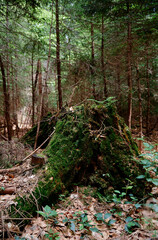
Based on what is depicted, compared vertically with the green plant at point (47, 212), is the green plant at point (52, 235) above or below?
below

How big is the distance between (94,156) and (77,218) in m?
1.40

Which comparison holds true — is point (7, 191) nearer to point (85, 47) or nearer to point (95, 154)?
point (95, 154)

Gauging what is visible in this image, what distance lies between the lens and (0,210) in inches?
85.4

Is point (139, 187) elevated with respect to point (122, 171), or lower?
lower

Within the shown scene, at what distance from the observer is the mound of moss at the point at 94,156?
3.09 m

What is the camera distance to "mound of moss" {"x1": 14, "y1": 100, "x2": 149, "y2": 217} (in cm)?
309

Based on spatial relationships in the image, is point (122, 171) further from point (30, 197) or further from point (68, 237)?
point (30, 197)

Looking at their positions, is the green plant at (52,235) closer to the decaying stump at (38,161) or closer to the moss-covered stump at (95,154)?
the moss-covered stump at (95,154)

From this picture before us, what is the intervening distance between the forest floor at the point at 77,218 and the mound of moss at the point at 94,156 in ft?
0.84

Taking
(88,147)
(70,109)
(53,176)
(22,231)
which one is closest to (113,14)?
(70,109)

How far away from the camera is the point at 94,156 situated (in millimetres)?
3549

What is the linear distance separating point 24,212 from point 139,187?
231 cm

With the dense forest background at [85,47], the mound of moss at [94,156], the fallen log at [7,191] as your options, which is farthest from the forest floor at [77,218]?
the dense forest background at [85,47]

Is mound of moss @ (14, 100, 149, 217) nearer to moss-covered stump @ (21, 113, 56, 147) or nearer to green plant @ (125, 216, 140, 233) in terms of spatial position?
green plant @ (125, 216, 140, 233)
